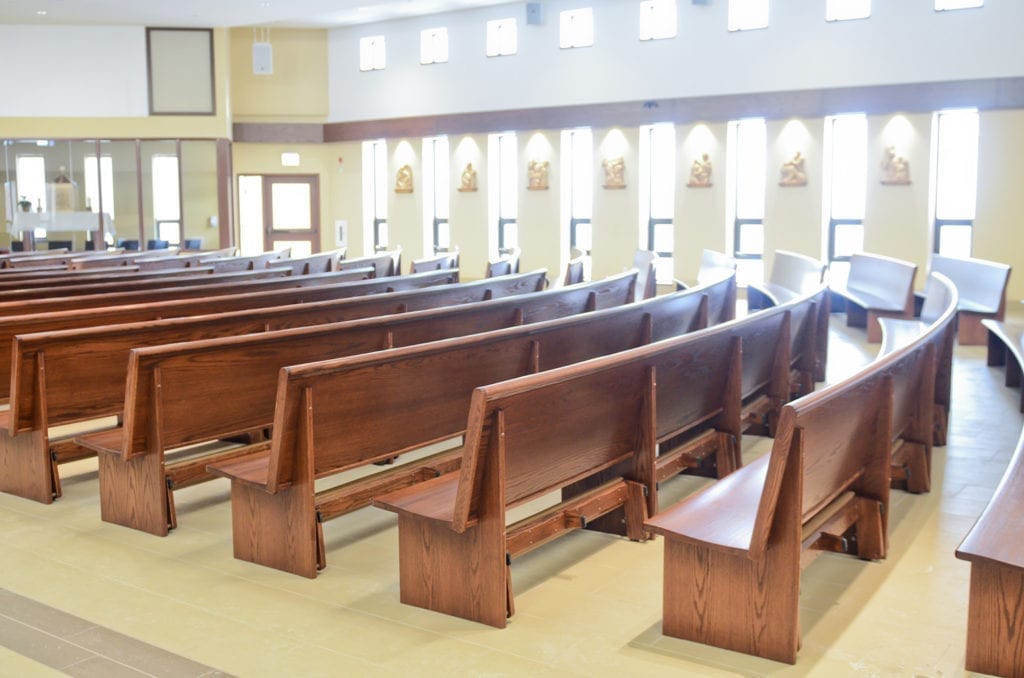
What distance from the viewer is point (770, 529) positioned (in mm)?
2695

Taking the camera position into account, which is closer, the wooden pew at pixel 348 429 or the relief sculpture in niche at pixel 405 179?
the wooden pew at pixel 348 429

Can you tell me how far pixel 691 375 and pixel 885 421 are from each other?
0.71 m

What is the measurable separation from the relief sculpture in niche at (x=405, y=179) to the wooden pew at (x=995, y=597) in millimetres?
15117

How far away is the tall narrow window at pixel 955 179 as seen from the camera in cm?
1251

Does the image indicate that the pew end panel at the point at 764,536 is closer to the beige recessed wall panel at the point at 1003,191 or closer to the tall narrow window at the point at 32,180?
the beige recessed wall panel at the point at 1003,191

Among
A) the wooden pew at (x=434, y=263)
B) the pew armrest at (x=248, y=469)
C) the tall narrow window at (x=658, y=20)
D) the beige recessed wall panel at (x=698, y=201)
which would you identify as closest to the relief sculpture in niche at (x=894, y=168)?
the beige recessed wall panel at (x=698, y=201)

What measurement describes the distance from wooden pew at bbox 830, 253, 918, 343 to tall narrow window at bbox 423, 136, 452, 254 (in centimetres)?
823

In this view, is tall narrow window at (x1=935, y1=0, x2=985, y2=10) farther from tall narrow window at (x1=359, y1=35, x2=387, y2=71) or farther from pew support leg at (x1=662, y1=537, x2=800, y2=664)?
pew support leg at (x1=662, y1=537, x2=800, y2=664)

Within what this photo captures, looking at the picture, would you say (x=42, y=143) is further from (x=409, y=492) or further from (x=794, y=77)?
(x=409, y=492)

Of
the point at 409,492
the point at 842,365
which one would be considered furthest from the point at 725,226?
the point at 409,492

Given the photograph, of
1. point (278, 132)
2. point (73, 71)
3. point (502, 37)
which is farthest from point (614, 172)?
point (73, 71)

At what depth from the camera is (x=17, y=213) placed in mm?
16438

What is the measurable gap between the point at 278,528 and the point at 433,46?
14.1m

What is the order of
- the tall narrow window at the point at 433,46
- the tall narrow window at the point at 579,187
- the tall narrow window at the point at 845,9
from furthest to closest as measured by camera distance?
the tall narrow window at the point at 433,46 < the tall narrow window at the point at 579,187 < the tall narrow window at the point at 845,9
